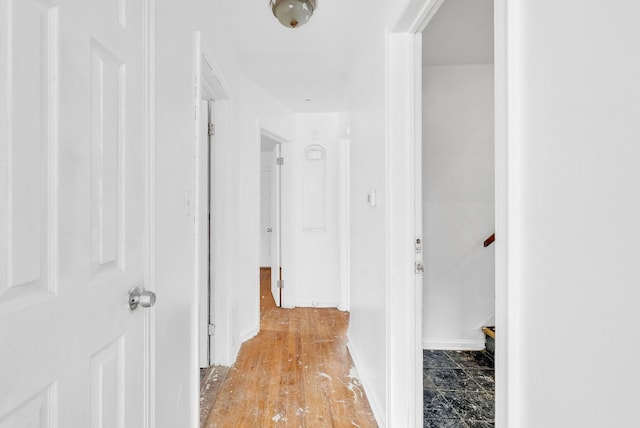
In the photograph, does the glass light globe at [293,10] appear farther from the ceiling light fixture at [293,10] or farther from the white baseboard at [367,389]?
the white baseboard at [367,389]

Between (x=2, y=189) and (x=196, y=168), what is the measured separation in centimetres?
115

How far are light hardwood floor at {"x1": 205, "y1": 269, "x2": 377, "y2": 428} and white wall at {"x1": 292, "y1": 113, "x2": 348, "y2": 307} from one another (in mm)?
649

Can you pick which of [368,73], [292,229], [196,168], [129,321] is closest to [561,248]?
[129,321]

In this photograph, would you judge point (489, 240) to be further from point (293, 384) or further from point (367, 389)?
point (293, 384)

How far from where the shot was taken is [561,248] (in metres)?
0.59

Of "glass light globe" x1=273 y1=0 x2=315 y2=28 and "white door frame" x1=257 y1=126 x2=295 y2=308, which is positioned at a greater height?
"glass light globe" x1=273 y1=0 x2=315 y2=28

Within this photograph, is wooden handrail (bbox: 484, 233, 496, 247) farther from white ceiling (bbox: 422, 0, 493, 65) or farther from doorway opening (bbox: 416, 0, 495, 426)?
white ceiling (bbox: 422, 0, 493, 65)

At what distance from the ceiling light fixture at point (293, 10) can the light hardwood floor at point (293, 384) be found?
2187mm

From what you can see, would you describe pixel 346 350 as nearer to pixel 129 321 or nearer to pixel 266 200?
pixel 129 321

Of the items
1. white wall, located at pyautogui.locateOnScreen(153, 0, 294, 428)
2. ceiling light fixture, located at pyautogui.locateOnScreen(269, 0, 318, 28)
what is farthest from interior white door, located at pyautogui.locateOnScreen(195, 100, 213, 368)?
ceiling light fixture, located at pyautogui.locateOnScreen(269, 0, 318, 28)

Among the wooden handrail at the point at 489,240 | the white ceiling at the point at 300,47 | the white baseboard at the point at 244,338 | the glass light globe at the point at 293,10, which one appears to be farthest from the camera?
the wooden handrail at the point at 489,240

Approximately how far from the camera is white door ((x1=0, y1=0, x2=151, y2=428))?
0.56 meters

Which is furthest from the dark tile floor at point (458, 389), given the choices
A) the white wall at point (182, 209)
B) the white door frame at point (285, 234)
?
the white door frame at point (285, 234)

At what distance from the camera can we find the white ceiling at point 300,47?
2.11 meters
